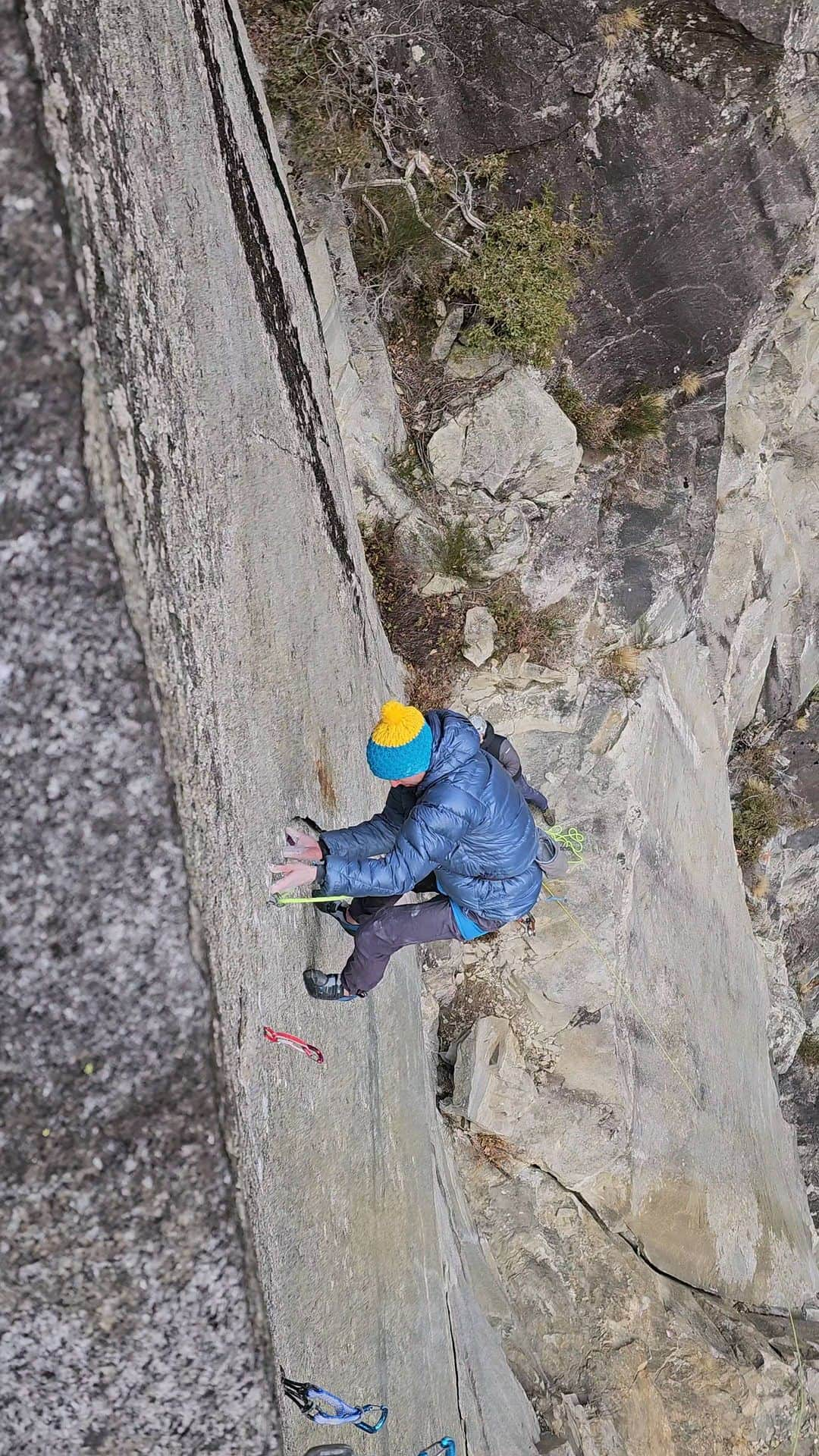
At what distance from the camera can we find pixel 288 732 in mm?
3176

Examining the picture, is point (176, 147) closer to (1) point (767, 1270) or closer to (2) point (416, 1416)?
(2) point (416, 1416)

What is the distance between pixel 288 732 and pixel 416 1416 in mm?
2825

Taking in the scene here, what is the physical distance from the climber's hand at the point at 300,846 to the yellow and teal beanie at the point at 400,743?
13.7 inches

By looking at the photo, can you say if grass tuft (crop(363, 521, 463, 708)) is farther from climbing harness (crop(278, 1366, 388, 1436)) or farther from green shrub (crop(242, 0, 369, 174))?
climbing harness (crop(278, 1366, 388, 1436))

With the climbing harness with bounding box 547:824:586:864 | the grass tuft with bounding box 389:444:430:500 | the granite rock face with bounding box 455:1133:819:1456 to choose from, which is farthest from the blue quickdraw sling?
the grass tuft with bounding box 389:444:430:500

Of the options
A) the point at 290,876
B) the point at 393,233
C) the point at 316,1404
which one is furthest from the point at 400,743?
the point at 393,233

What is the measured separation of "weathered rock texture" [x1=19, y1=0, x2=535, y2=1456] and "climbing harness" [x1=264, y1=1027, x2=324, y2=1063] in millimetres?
31

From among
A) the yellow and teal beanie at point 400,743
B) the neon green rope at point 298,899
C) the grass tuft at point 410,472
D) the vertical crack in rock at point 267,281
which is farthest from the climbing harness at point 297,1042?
the grass tuft at point 410,472

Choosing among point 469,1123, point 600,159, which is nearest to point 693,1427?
point 469,1123

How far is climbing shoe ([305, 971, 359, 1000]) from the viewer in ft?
10.7

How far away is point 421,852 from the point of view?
335 cm

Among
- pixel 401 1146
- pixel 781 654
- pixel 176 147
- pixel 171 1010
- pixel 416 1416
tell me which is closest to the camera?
pixel 171 1010

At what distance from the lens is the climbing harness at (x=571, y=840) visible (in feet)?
20.5

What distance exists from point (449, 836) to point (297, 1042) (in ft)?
3.27
